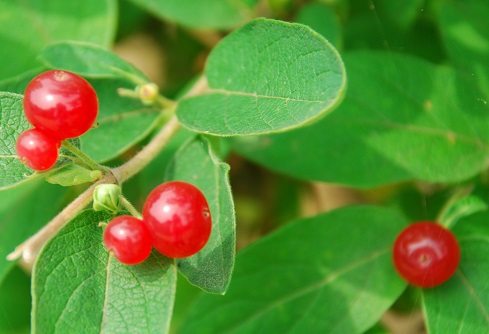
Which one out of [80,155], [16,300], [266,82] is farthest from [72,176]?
[16,300]

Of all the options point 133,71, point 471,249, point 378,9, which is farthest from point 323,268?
point 378,9

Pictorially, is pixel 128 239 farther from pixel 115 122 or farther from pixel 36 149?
pixel 115 122

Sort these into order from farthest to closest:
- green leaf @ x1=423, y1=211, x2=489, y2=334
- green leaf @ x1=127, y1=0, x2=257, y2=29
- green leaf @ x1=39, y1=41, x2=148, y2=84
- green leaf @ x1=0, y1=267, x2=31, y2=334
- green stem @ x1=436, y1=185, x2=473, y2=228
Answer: green leaf @ x1=0, y1=267, x2=31, y2=334 → green leaf @ x1=127, y1=0, x2=257, y2=29 → green stem @ x1=436, y1=185, x2=473, y2=228 → green leaf @ x1=39, y1=41, x2=148, y2=84 → green leaf @ x1=423, y1=211, x2=489, y2=334

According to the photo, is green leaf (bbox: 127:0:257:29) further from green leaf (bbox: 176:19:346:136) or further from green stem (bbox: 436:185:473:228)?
green stem (bbox: 436:185:473:228)

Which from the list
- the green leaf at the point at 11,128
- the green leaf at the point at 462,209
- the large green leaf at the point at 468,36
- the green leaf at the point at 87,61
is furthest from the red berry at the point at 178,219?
the large green leaf at the point at 468,36

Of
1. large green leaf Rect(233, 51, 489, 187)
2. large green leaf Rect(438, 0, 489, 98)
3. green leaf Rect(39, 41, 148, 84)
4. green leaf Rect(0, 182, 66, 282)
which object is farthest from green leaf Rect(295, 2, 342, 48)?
green leaf Rect(0, 182, 66, 282)

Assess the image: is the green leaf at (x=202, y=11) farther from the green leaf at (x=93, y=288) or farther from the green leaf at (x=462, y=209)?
the green leaf at (x=93, y=288)
